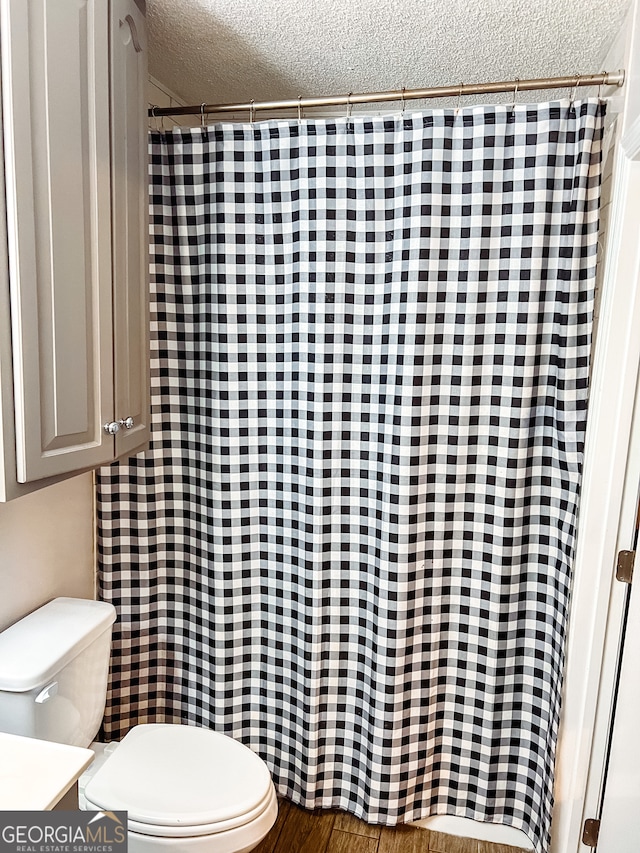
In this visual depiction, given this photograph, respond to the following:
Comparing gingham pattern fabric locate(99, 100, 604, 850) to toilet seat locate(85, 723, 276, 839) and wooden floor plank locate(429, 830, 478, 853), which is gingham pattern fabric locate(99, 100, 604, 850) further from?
toilet seat locate(85, 723, 276, 839)

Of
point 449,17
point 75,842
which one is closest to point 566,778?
point 75,842

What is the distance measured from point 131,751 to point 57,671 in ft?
1.08

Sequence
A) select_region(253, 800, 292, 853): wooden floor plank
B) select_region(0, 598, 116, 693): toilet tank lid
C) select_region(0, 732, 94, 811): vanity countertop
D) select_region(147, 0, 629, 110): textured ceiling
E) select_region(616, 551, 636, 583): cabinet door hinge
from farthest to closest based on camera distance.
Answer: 1. select_region(253, 800, 292, 853): wooden floor plank
2. select_region(616, 551, 636, 583): cabinet door hinge
3. select_region(147, 0, 629, 110): textured ceiling
4. select_region(0, 598, 116, 693): toilet tank lid
5. select_region(0, 732, 94, 811): vanity countertop

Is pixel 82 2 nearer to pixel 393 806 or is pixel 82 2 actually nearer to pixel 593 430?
pixel 593 430

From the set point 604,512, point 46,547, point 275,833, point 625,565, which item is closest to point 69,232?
point 46,547

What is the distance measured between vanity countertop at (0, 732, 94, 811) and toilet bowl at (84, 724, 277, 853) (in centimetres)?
39

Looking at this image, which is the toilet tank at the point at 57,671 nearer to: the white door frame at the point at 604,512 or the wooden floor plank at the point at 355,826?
the wooden floor plank at the point at 355,826

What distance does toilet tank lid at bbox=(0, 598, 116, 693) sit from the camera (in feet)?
4.54

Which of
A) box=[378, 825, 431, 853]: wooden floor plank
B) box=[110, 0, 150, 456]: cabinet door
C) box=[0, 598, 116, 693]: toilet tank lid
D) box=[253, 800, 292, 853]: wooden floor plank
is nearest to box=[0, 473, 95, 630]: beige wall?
box=[0, 598, 116, 693]: toilet tank lid

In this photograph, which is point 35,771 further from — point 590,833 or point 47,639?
point 590,833

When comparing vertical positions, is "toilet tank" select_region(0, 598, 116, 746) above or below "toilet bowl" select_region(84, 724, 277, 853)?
above

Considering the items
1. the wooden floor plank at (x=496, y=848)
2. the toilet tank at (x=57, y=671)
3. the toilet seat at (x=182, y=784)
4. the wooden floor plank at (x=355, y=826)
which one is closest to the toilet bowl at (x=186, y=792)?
the toilet seat at (x=182, y=784)

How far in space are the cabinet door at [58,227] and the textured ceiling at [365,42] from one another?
460mm

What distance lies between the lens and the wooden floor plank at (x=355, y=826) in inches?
76.0
